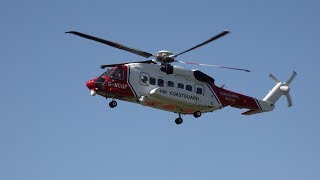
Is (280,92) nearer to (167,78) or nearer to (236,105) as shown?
(236,105)

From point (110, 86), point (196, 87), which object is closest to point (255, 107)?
point (196, 87)

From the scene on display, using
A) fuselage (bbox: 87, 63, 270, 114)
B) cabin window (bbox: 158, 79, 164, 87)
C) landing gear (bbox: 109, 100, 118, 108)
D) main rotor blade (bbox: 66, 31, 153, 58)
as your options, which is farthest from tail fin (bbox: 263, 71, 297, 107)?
landing gear (bbox: 109, 100, 118, 108)

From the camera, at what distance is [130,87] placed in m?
45.1

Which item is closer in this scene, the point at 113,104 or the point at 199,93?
the point at 113,104

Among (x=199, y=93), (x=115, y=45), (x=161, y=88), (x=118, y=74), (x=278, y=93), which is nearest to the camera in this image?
(x=115, y=45)

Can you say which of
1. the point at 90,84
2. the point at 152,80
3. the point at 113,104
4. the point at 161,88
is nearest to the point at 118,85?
the point at 113,104

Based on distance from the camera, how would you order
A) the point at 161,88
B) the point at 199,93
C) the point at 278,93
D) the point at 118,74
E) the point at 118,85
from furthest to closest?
the point at 278,93 → the point at 199,93 → the point at 161,88 → the point at 118,74 → the point at 118,85

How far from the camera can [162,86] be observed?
45.9m

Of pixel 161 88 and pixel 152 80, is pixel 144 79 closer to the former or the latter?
pixel 152 80

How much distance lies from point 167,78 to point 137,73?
233 centimetres

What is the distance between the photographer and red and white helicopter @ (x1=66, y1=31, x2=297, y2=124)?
1757 inches

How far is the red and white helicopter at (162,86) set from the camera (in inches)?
1757

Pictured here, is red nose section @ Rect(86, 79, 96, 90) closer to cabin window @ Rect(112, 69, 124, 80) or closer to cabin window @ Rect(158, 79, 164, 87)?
cabin window @ Rect(112, 69, 124, 80)

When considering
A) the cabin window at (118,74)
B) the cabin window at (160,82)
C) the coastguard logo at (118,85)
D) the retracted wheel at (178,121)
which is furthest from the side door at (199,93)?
the cabin window at (118,74)
